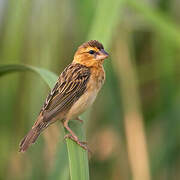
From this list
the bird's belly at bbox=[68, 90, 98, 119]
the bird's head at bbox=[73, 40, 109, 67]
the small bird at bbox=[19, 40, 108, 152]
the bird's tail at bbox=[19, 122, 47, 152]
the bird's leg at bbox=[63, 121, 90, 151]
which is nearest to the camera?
the bird's leg at bbox=[63, 121, 90, 151]

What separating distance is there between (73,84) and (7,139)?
1197mm

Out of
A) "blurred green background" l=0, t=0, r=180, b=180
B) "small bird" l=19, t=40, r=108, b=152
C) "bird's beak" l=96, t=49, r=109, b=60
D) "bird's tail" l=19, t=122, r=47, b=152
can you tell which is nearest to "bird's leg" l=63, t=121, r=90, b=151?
"small bird" l=19, t=40, r=108, b=152

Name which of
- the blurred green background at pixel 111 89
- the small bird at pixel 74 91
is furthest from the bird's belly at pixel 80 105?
the blurred green background at pixel 111 89

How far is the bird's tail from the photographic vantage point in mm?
2750

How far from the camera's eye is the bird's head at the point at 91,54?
3.34 m

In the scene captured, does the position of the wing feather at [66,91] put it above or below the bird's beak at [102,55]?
below

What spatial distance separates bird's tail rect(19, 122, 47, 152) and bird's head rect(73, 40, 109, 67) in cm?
80

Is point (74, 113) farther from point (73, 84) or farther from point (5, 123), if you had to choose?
point (5, 123)

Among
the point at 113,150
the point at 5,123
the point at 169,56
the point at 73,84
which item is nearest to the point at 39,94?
the point at 5,123

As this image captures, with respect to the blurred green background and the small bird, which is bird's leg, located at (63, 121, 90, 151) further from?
the blurred green background

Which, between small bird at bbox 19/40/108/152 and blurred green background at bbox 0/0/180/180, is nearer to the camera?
small bird at bbox 19/40/108/152

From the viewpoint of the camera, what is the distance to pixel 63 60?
484 centimetres

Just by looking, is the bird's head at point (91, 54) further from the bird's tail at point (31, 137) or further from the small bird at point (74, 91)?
the bird's tail at point (31, 137)

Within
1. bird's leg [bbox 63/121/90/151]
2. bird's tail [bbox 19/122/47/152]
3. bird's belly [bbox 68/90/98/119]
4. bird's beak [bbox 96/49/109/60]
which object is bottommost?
bird's tail [bbox 19/122/47/152]
